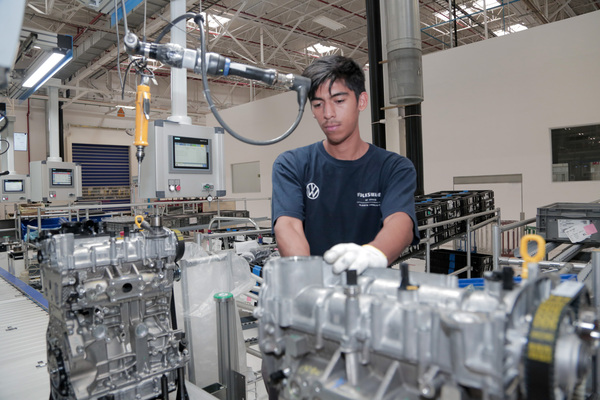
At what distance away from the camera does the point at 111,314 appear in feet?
5.94

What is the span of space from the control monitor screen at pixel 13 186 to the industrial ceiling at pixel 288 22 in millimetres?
2343

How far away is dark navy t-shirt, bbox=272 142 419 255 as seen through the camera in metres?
1.57

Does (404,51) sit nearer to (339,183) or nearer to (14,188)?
(339,183)

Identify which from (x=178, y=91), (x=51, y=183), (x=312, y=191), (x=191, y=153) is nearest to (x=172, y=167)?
(x=191, y=153)

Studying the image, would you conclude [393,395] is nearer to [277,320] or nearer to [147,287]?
[277,320]

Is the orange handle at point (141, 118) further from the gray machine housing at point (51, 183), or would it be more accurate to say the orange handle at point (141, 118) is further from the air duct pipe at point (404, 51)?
the gray machine housing at point (51, 183)

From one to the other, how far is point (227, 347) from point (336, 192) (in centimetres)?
104

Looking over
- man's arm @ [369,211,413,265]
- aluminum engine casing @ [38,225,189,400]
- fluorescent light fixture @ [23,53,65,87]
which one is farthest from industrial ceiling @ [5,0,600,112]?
man's arm @ [369,211,413,265]

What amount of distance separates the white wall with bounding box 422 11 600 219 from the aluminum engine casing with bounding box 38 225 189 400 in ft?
19.4

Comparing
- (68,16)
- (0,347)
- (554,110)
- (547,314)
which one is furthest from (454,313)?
(68,16)

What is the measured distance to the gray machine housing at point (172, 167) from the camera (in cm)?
320

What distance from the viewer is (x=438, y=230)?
3.96 m

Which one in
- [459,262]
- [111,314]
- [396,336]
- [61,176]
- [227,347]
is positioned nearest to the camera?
[396,336]

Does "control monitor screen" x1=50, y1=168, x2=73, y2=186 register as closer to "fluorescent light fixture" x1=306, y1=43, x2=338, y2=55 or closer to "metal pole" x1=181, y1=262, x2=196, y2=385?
"fluorescent light fixture" x1=306, y1=43, x2=338, y2=55
